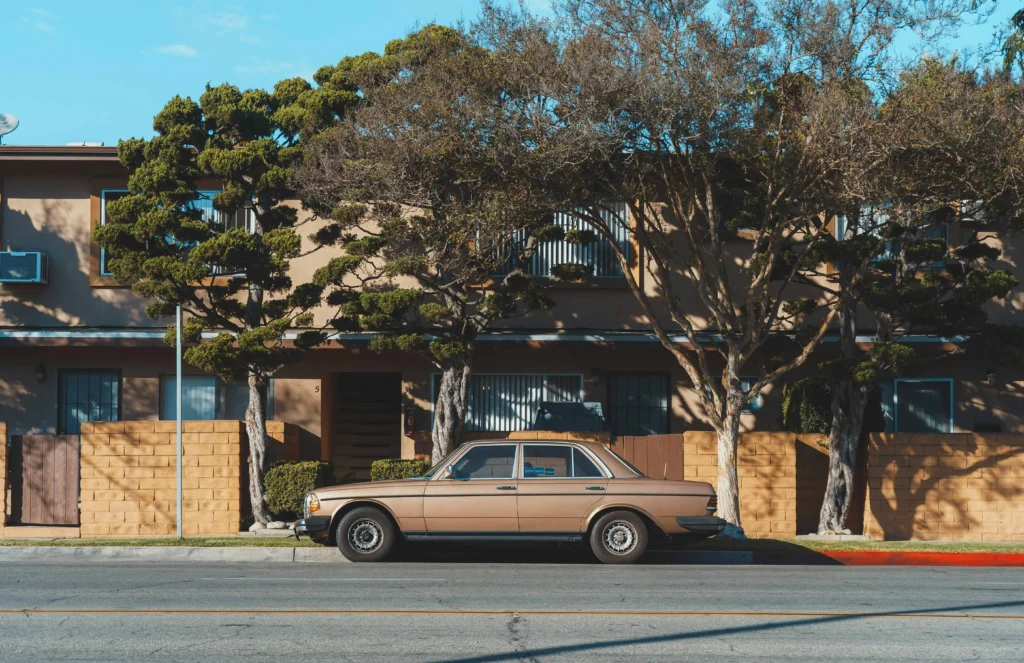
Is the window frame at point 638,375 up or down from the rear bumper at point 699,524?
up

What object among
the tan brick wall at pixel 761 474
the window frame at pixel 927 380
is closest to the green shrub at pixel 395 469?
the tan brick wall at pixel 761 474

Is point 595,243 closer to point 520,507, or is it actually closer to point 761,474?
point 761,474

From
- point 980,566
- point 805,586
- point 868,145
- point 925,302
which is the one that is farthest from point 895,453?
point 805,586

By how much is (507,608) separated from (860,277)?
904 cm

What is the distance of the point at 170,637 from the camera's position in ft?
28.1

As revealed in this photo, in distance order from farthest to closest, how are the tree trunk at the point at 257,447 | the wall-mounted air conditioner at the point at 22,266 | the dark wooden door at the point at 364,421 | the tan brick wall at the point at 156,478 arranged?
the dark wooden door at the point at 364,421, the wall-mounted air conditioner at the point at 22,266, the tree trunk at the point at 257,447, the tan brick wall at the point at 156,478

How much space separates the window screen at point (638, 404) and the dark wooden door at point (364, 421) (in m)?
4.31

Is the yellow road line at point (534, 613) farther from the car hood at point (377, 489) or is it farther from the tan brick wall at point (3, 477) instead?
the tan brick wall at point (3, 477)

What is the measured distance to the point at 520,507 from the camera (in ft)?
45.4

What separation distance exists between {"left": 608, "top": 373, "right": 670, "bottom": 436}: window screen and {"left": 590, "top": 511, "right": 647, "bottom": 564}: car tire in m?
7.67

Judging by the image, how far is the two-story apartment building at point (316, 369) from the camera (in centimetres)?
2105

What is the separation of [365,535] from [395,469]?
510cm

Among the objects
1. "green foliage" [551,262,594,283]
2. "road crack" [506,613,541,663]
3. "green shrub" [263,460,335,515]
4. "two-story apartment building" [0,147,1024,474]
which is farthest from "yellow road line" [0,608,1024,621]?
"two-story apartment building" [0,147,1024,474]

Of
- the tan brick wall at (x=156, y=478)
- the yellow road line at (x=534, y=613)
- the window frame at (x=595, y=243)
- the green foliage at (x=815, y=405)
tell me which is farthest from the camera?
the window frame at (x=595, y=243)
